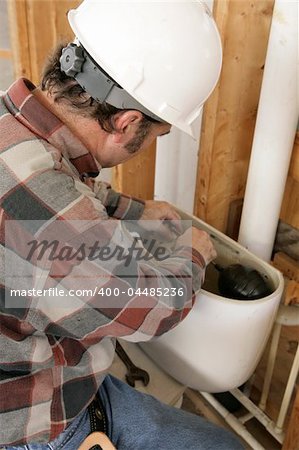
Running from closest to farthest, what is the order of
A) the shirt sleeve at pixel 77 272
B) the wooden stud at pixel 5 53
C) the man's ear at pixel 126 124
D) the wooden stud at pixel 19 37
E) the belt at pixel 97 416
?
the shirt sleeve at pixel 77 272
the man's ear at pixel 126 124
the belt at pixel 97 416
the wooden stud at pixel 19 37
the wooden stud at pixel 5 53

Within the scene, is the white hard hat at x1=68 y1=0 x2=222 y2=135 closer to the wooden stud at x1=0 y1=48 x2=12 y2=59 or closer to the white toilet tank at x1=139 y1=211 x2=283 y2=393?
the white toilet tank at x1=139 y1=211 x2=283 y2=393

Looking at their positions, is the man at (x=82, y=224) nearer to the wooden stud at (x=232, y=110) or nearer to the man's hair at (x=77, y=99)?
the man's hair at (x=77, y=99)

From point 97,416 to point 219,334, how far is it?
270 millimetres

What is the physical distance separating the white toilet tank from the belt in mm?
188

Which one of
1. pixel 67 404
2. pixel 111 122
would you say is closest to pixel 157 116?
pixel 111 122

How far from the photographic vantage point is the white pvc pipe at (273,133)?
2.50ft

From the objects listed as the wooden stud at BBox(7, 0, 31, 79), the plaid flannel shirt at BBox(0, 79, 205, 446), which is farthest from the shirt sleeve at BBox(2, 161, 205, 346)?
the wooden stud at BBox(7, 0, 31, 79)

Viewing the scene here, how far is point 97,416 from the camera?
2.68ft

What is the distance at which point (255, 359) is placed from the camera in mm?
919

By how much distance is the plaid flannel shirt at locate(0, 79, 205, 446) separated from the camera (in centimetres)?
60

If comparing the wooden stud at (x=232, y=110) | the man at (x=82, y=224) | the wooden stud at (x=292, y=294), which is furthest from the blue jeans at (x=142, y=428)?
the wooden stud at (x=232, y=110)

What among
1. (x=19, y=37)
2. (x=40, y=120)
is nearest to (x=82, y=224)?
(x=40, y=120)

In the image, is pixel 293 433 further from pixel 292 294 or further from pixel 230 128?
pixel 230 128

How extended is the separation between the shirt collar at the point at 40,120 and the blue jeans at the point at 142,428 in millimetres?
470
